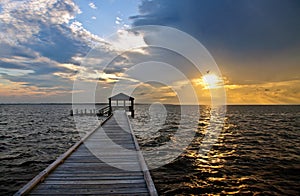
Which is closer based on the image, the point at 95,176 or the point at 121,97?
the point at 95,176

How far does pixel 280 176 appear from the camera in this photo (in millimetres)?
9875

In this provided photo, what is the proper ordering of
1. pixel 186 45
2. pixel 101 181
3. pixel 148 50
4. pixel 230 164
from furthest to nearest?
pixel 148 50 → pixel 186 45 → pixel 230 164 → pixel 101 181

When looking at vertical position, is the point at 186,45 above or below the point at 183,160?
above

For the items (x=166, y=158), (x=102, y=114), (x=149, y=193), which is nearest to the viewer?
(x=149, y=193)

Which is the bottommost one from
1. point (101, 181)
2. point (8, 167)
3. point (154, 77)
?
point (8, 167)

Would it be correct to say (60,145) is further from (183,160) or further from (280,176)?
(280,176)

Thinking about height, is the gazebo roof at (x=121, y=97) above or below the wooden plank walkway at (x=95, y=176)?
above

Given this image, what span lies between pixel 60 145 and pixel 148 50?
584 inches

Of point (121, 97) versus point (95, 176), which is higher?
point (121, 97)

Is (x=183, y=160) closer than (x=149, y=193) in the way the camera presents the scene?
No

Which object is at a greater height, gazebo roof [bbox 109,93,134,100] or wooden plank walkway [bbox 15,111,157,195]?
gazebo roof [bbox 109,93,134,100]

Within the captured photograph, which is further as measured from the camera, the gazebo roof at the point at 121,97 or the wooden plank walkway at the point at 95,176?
the gazebo roof at the point at 121,97

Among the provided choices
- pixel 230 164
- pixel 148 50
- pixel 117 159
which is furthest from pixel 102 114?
pixel 117 159

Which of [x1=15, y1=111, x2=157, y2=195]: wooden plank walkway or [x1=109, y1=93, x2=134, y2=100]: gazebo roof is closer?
[x1=15, y1=111, x2=157, y2=195]: wooden plank walkway
